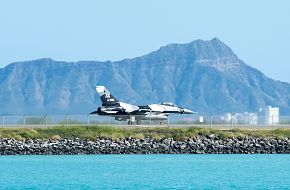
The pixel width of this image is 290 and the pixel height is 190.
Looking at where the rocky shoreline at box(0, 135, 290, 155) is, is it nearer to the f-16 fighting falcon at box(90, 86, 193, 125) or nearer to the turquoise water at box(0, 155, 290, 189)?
the turquoise water at box(0, 155, 290, 189)

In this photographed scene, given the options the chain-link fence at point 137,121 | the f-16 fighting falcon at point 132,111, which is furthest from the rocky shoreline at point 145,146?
the f-16 fighting falcon at point 132,111

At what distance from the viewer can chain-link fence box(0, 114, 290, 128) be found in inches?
3654

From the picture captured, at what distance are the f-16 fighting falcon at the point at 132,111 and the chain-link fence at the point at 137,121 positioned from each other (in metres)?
0.10

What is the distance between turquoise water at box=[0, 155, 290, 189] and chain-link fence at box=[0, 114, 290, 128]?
1944 cm

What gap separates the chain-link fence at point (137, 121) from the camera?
3654 inches

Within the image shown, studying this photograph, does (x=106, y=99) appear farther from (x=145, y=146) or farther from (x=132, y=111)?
(x=145, y=146)

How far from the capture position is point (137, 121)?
100m

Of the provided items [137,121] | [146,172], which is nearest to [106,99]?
[137,121]

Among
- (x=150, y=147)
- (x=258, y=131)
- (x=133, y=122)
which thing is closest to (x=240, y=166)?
(x=150, y=147)

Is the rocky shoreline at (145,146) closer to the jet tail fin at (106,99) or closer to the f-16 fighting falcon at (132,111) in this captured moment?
the f-16 fighting falcon at (132,111)

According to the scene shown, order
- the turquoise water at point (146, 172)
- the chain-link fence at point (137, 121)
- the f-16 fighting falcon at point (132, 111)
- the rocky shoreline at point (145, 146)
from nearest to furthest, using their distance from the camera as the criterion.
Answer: the turquoise water at point (146, 172) < the rocky shoreline at point (145, 146) < the chain-link fence at point (137, 121) < the f-16 fighting falcon at point (132, 111)

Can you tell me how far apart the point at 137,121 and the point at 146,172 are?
38.7m

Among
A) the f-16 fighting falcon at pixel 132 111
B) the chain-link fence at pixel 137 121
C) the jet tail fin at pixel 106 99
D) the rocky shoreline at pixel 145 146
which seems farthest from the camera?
the jet tail fin at pixel 106 99

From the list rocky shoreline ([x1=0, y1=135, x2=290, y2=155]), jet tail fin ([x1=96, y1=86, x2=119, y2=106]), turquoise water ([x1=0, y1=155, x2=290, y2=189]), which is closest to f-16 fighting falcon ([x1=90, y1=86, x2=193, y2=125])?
jet tail fin ([x1=96, y1=86, x2=119, y2=106])
